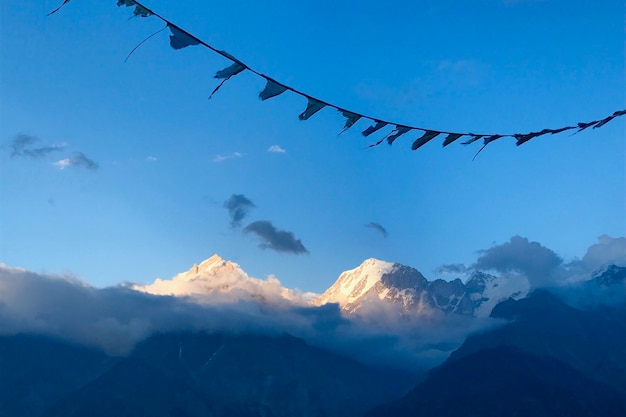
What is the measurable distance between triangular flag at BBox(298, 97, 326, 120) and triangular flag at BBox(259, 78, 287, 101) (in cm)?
59

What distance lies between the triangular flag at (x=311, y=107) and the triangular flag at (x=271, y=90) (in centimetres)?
59

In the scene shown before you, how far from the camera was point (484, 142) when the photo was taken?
34.1ft

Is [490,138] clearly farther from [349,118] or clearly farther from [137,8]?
[137,8]

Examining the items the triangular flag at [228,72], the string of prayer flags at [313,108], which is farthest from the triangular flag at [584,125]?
the triangular flag at [228,72]

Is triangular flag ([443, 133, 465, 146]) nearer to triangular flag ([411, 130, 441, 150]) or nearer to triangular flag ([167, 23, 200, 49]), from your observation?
triangular flag ([411, 130, 441, 150])

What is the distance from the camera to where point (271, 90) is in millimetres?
8875

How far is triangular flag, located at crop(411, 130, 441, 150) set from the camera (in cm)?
1018

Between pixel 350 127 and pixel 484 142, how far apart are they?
7.48 feet

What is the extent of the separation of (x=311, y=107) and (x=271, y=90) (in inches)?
31.4

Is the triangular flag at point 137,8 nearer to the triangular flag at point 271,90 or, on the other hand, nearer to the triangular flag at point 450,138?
the triangular flag at point 271,90

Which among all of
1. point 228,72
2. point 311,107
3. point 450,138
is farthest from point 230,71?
point 450,138

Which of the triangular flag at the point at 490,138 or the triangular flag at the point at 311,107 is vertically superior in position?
the triangular flag at the point at 311,107

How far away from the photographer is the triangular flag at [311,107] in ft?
30.6

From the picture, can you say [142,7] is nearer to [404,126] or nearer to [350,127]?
[350,127]
